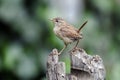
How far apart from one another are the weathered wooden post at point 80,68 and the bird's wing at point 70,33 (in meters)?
0.36

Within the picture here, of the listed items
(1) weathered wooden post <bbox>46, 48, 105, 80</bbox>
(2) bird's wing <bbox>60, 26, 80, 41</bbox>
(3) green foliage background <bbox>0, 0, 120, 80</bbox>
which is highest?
(3) green foliage background <bbox>0, 0, 120, 80</bbox>

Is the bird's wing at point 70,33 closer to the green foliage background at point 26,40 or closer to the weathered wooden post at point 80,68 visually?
the weathered wooden post at point 80,68

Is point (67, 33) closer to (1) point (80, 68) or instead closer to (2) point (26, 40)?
(1) point (80, 68)

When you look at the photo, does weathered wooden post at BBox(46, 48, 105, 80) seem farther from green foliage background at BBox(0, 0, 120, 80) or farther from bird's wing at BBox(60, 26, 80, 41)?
green foliage background at BBox(0, 0, 120, 80)

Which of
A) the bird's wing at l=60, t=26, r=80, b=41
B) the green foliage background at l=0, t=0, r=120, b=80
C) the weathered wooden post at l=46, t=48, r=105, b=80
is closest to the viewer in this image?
the weathered wooden post at l=46, t=48, r=105, b=80

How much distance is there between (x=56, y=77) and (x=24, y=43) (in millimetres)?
3323

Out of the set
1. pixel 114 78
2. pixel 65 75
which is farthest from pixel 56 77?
pixel 114 78

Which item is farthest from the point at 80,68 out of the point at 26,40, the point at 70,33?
the point at 26,40

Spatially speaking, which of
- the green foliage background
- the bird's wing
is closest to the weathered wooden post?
the bird's wing

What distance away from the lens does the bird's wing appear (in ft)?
11.7

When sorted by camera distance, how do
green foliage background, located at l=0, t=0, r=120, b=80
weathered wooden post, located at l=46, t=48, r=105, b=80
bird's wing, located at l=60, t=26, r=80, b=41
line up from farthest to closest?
green foliage background, located at l=0, t=0, r=120, b=80 → bird's wing, located at l=60, t=26, r=80, b=41 → weathered wooden post, located at l=46, t=48, r=105, b=80

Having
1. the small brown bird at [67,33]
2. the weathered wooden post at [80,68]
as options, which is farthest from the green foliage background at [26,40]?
the weathered wooden post at [80,68]

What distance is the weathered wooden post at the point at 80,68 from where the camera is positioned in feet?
10.3

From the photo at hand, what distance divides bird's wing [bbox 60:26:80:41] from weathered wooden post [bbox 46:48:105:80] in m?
0.36
